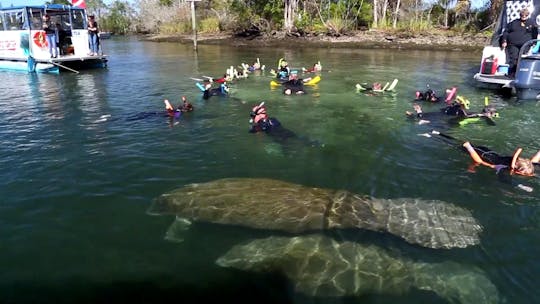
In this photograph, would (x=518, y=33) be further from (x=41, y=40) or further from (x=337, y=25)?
(x=337, y=25)

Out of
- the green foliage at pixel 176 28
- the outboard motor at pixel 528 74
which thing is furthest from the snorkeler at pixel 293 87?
the green foliage at pixel 176 28

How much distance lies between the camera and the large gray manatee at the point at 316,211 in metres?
6.19

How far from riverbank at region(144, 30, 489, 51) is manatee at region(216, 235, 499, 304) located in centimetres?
3082

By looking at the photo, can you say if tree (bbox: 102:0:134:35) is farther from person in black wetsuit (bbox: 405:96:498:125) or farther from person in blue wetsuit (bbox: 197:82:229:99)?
person in black wetsuit (bbox: 405:96:498:125)

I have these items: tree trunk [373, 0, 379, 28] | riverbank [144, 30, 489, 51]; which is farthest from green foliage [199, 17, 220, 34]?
tree trunk [373, 0, 379, 28]

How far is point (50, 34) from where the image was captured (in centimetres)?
2212

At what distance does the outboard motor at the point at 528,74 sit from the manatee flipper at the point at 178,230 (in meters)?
12.3

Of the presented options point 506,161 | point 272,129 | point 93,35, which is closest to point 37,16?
point 93,35

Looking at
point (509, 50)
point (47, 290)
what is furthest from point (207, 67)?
point (47, 290)

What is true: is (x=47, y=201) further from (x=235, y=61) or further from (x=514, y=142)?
(x=235, y=61)

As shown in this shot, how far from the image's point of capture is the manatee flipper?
243 inches

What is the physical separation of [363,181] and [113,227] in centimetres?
469

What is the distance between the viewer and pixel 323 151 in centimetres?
990

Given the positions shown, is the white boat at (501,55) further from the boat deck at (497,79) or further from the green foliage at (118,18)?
the green foliage at (118,18)
